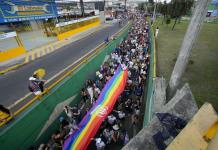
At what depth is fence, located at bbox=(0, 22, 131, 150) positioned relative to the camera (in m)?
6.17

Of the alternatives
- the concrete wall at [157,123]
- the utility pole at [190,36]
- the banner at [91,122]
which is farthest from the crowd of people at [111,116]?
the concrete wall at [157,123]

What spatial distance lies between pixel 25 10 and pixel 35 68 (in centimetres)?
1123

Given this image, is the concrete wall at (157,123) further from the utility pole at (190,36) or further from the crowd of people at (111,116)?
the crowd of people at (111,116)

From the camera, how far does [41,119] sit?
24.6 ft

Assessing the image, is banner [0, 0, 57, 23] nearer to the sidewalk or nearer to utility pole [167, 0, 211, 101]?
the sidewalk

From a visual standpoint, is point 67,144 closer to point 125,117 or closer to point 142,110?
point 125,117

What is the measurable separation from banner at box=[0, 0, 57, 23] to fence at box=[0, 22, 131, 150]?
577 inches

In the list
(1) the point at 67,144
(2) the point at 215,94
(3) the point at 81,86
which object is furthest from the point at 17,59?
(2) the point at 215,94

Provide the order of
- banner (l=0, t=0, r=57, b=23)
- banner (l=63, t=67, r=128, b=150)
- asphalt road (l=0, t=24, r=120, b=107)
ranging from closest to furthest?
banner (l=63, t=67, r=128, b=150) < asphalt road (l=0, t=24, r=120, b=107) < banner (l=0, t=0, r=57, b=23)

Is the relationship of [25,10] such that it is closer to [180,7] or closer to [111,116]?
[111,116]

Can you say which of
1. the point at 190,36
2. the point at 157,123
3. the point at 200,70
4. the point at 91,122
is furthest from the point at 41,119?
the point at 200,70

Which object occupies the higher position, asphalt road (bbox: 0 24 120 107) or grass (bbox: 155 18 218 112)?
grass (bbox: 155 18 218 112)

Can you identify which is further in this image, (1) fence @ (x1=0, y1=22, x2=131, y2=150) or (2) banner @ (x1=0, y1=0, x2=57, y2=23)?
(2) banner @ (x1=0, y1=0, x2=57, y2=23)

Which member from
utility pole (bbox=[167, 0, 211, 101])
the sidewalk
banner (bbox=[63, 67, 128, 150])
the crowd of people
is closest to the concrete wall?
utility pole (bbox=[167, 0, 211, 101])
